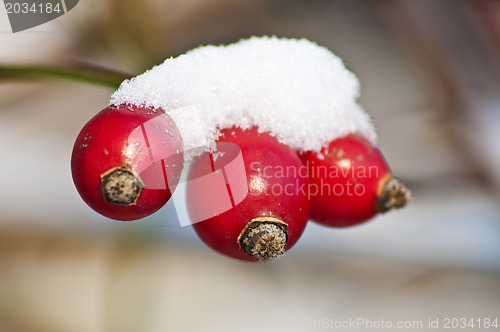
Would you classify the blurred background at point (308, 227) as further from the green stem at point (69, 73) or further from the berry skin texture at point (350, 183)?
the berry skin texture at point (350, 183)

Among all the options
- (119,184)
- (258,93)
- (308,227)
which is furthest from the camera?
(308,227)

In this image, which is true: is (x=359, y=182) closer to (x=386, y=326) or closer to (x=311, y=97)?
(x=311, y=97)

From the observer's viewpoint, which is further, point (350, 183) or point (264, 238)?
point (350, 183)

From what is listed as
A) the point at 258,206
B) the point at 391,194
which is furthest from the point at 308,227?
the point at 258,206

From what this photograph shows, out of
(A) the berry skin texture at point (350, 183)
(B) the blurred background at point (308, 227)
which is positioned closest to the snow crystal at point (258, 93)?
(A) the berry skin texture at point (350, 183)

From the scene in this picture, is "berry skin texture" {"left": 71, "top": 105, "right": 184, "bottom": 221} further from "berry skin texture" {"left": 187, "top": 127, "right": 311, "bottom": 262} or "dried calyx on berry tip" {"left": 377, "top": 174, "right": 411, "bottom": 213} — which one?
"dried calyx on berry tip" {"left": 377, "top": 174, "right": 411, "bottom": 213}

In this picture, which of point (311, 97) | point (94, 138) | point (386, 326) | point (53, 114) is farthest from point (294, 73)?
point (386, 326)

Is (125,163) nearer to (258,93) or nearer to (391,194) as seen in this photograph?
(258,93)

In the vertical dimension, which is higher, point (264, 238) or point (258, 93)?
point (258, 93)
